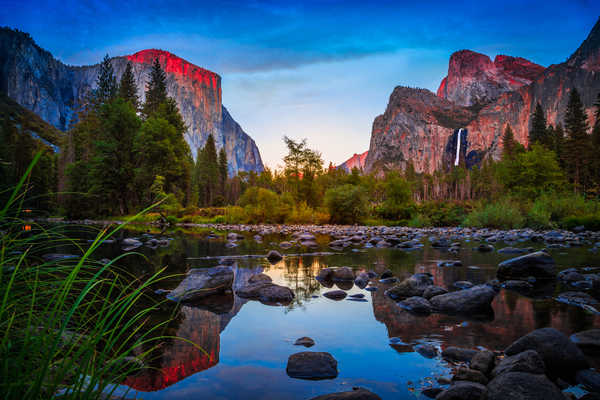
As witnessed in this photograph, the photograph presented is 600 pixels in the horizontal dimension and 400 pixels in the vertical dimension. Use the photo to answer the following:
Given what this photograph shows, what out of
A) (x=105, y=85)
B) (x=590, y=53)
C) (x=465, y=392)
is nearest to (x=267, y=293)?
(x=465, y=392)

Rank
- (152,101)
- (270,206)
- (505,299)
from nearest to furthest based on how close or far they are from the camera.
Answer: (505,299), (270,206), (152,101)

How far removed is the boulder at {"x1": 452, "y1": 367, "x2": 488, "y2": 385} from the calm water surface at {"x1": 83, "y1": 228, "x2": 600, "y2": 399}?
0.43 ft

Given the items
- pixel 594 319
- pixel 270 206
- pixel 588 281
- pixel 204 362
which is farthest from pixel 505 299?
pixel 270 206

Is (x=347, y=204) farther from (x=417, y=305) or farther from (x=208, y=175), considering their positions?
(x=208, y=175)

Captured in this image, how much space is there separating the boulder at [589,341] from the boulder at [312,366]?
2.68 metres

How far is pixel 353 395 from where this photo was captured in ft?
7.90

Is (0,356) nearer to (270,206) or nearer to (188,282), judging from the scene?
(188,282)

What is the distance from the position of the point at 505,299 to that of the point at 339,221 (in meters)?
27.9

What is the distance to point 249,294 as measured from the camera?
5754 mm

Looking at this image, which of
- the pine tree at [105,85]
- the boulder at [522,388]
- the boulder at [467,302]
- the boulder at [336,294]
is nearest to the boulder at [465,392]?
the boulder at [522,388]

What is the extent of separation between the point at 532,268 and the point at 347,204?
24821 millimetres

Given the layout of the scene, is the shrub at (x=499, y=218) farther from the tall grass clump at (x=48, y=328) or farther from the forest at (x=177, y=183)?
the tall grass clump at (x=48, y=328)

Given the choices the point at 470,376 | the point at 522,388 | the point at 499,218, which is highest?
the point at 499,218

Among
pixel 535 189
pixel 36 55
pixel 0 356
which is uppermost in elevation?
pixel 36 55
